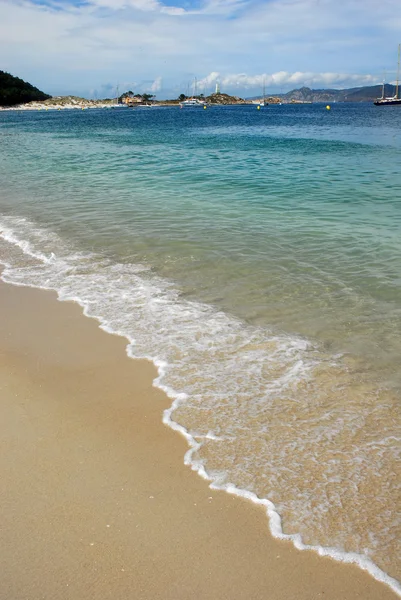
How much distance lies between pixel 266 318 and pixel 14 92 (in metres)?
196

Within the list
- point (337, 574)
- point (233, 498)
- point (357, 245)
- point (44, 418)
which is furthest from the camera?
point (357, 245)

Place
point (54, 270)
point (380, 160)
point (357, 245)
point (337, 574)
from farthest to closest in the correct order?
point (380, 160)
point (357, 245)
point (54, 270)
point (337, 574)

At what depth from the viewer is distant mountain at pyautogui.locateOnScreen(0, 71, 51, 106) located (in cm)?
17210

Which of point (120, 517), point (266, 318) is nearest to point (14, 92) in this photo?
point (266, 318)

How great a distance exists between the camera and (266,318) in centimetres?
645

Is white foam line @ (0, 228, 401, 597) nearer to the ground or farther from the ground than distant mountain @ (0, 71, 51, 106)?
nearer to the ground

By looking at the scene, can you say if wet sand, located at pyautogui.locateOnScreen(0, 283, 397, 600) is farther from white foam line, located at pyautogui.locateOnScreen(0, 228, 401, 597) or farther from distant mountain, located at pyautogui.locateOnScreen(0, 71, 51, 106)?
distant mountain, located at pyautogui.locateOnScreen(0, 71, 51, 106)

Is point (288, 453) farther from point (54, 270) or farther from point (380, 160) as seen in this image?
point (380, 160)

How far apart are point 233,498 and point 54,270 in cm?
613

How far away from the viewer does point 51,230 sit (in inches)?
448

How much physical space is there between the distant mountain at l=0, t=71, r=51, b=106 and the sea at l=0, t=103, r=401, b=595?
594 feet

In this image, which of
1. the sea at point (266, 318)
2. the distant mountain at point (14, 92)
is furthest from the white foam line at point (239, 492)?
the distant mountain at point (14, 92)

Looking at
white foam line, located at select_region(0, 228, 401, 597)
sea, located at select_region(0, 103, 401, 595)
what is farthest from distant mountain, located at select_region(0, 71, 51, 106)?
white foam line, located at select_region(0, 228, 401, 597)

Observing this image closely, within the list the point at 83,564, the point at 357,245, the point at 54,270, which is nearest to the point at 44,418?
the point at 83,564
